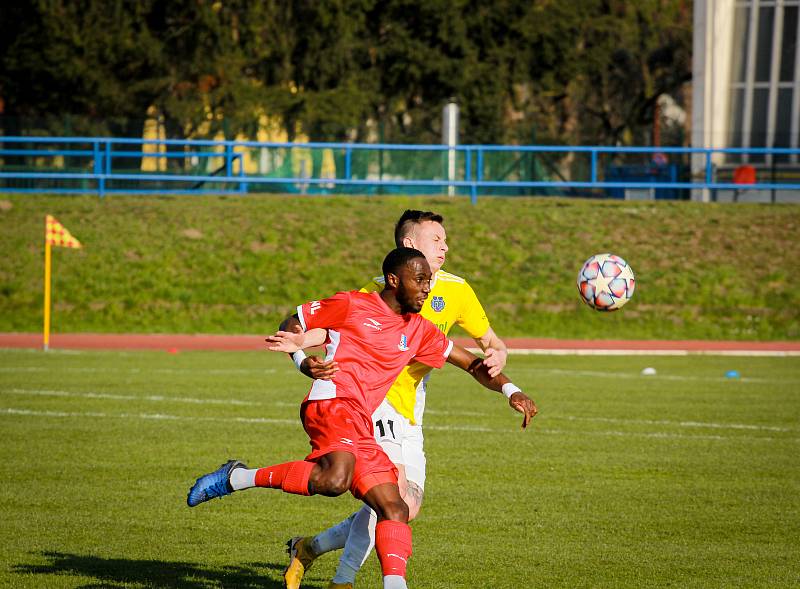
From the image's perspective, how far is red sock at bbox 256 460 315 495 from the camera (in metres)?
5.94

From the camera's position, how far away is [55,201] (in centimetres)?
2761

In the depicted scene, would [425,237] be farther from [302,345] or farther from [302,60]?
[302,60]

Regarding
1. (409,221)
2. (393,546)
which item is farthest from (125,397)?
→ (393,546)

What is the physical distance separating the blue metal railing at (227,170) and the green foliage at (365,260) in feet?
1.98

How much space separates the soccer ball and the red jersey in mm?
2237

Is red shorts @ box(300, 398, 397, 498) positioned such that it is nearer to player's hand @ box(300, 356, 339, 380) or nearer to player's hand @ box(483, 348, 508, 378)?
player's hand @ box(300, 356, 339, 380)

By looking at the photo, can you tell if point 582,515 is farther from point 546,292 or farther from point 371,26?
point 371,26

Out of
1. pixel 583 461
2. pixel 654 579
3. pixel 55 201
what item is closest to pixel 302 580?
pixel 654 579

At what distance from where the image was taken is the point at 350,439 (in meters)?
6.02

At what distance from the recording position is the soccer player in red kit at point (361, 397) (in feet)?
19.4

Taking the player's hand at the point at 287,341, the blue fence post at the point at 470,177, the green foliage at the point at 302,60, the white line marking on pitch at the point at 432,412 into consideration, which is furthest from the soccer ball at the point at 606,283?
the green foliage at the point at 302,60

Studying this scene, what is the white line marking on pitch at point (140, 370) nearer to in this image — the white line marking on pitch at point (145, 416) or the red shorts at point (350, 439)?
the white line marking on pitch at point (145, 416)

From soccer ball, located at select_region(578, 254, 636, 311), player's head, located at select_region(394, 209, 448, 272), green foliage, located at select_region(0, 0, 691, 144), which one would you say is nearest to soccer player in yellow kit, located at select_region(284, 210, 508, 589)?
player's head, located at select_region(394, 209, 448, 272)

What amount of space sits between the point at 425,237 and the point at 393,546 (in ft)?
6.04
